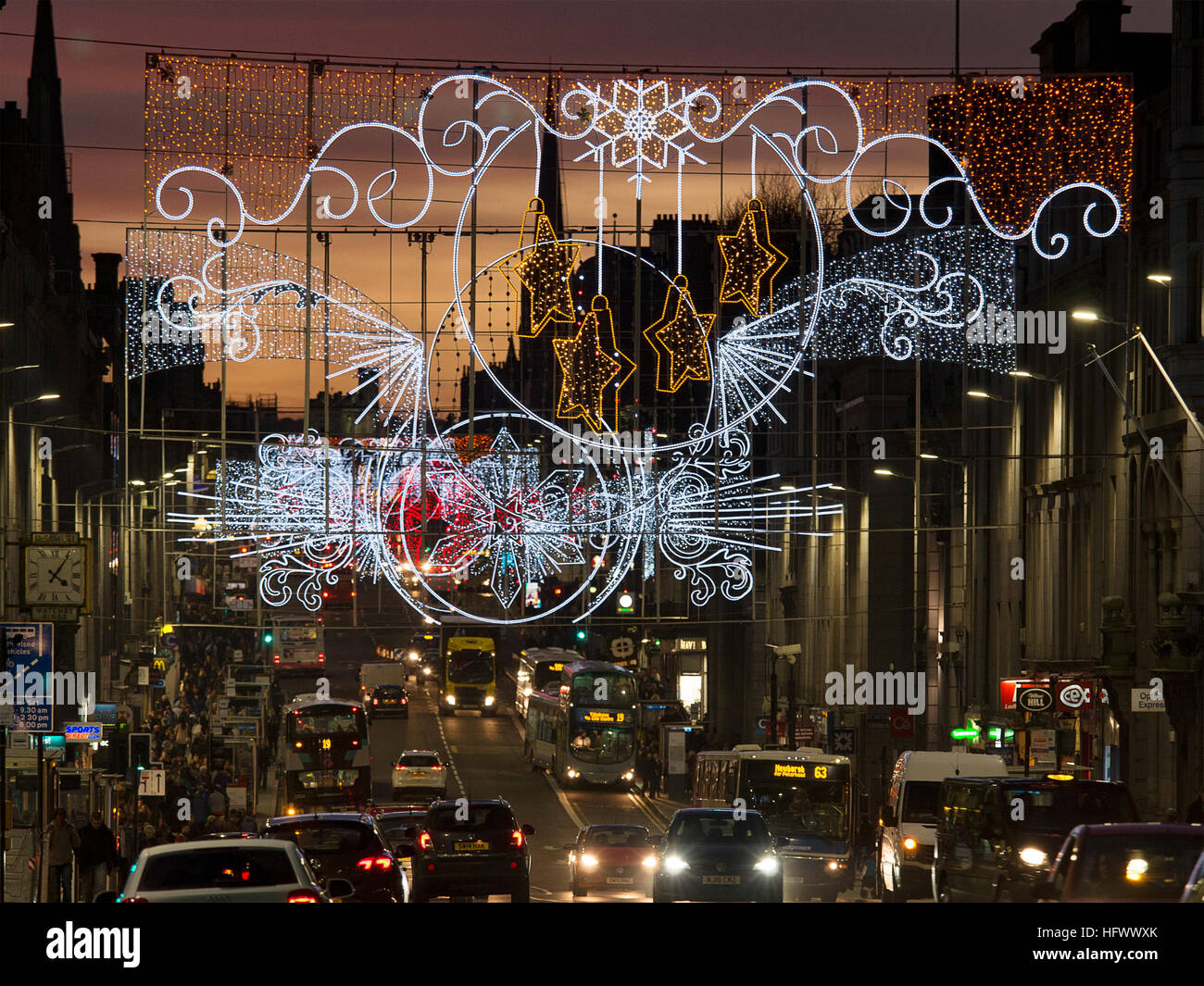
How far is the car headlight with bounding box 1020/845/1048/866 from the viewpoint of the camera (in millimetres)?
22141

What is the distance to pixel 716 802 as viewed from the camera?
39.1 metres

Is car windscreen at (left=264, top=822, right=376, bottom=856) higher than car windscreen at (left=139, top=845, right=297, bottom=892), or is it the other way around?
car windscreen at (left=139, top=845, right=297, bottom=892)

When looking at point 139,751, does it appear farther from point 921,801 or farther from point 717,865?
point 717,865

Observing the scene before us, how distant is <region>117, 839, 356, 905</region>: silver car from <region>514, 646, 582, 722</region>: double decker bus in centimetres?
4655

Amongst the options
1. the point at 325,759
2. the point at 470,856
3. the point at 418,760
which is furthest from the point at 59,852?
the point at 418,760

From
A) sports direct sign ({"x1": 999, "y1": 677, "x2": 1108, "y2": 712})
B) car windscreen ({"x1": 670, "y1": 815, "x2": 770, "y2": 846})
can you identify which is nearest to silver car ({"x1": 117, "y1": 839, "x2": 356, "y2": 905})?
car windscreen ({"x1": 670, "y1": 815, "x2": 770, "y2": 846})

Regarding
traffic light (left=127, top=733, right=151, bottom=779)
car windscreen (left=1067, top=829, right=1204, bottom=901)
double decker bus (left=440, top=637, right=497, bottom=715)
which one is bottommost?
double decker bus (left=440, top=637, right=497, bottom=715)

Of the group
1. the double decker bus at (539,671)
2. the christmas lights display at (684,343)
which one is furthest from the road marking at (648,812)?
the christmas lights display at (684,343)

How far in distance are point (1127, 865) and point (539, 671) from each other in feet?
174

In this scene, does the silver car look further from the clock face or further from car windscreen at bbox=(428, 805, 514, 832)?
the clock face

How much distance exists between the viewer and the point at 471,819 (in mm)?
25625

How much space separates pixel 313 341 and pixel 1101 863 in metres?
29.4
